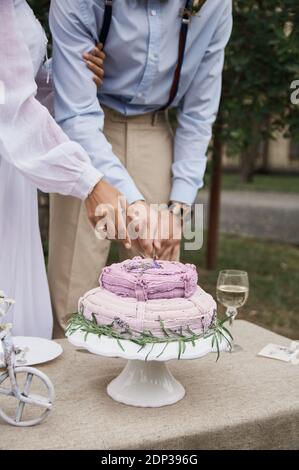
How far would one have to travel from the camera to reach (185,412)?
A: 1450 millimetres

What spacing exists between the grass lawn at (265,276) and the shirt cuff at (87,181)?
2.93 meters

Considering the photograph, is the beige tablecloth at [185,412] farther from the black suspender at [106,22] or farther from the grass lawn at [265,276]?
the grass lawn at [265,276]

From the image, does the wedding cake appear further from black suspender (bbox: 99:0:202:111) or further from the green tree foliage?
the green tree foliage

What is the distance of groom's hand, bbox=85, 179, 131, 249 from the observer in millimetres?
1876

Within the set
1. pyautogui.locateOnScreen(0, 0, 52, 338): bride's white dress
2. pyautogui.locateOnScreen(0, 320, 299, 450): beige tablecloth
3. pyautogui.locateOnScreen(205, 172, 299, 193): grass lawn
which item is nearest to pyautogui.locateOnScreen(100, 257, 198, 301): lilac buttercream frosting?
pyautogui.locateOnScreen(0, 320, 299, 450): beige tablecloth

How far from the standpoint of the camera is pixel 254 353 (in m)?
1.88

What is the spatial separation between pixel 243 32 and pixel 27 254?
298 centimetres

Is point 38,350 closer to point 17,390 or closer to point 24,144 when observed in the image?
point 17,390

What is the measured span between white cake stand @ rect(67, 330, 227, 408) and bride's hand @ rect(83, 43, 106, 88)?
1.04 m

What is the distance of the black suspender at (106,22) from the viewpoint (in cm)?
214

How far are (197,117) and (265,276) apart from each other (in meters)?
4.11

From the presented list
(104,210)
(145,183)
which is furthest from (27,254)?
(145,183)

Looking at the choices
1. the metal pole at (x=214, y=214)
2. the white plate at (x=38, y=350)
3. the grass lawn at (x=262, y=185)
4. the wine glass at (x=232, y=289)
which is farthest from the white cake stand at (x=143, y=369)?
the grass lawn at (x=262, y=185)
